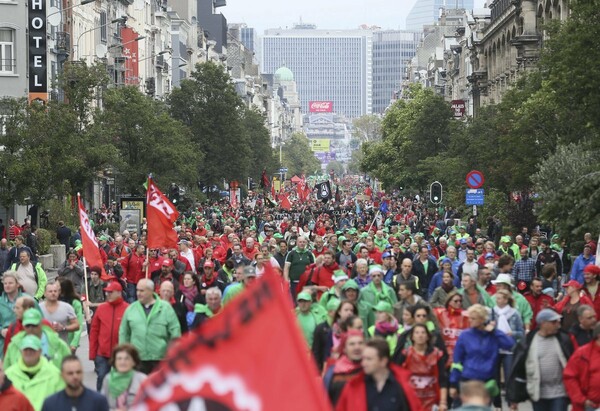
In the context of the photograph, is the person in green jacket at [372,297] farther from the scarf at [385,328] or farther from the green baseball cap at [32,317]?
the green baseball cap at [32,317]

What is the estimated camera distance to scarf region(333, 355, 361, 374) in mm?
10953

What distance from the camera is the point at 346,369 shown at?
11047 millimetres

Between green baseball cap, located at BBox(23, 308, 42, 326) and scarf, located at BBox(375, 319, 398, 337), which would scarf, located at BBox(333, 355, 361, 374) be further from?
green baseball cap, located at BBox(23, 308, 42, 326)

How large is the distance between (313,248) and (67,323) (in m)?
13.7

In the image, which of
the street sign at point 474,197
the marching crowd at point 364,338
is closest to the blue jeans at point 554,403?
the marching crowd at point 364,338

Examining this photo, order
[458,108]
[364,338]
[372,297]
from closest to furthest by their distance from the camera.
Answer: [364,338] → [372,297] → [458,108]

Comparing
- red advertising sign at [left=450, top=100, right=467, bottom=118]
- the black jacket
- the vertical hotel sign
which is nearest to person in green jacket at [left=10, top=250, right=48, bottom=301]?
the black jacket

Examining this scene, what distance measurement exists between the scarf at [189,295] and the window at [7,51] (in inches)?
1696

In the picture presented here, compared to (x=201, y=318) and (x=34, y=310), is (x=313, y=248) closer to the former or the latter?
(x=201, y=318)

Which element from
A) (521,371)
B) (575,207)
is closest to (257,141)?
(575,207)

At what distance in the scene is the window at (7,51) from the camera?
59.8 m

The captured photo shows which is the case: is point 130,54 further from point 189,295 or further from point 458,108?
point 189,295

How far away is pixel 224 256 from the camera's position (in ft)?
92.9

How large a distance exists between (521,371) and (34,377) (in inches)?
162
